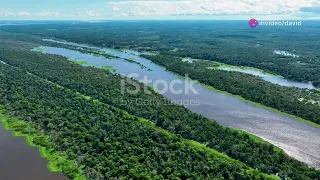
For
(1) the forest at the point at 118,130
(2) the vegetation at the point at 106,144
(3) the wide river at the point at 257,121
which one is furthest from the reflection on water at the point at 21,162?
(3) the wide river at the point at 257,121

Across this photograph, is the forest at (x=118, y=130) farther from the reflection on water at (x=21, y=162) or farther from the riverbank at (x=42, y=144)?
the reflection on water at (x=21, y=162)

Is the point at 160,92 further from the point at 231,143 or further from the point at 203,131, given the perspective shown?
the point at 231,143

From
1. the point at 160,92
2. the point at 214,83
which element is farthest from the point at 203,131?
the point at 214,83

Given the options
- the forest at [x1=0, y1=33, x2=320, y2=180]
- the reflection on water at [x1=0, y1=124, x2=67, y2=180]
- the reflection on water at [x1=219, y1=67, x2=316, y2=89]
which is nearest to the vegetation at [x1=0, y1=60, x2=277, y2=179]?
the forest at [x1=0, y1=33, x2=320, y2=180]

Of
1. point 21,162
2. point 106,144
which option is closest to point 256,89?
point 106,144

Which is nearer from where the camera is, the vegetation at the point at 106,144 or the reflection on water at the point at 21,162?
the vegetation at the point at 106,144

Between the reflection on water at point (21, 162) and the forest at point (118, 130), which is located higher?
the forest at point (118, 130)

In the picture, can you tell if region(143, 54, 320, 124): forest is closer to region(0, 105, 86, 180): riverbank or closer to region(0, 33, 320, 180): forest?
region(0, 33, 320, 180): forest

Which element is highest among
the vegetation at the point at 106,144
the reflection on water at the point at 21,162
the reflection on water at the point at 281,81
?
the reflection on water at the point at 281,81
